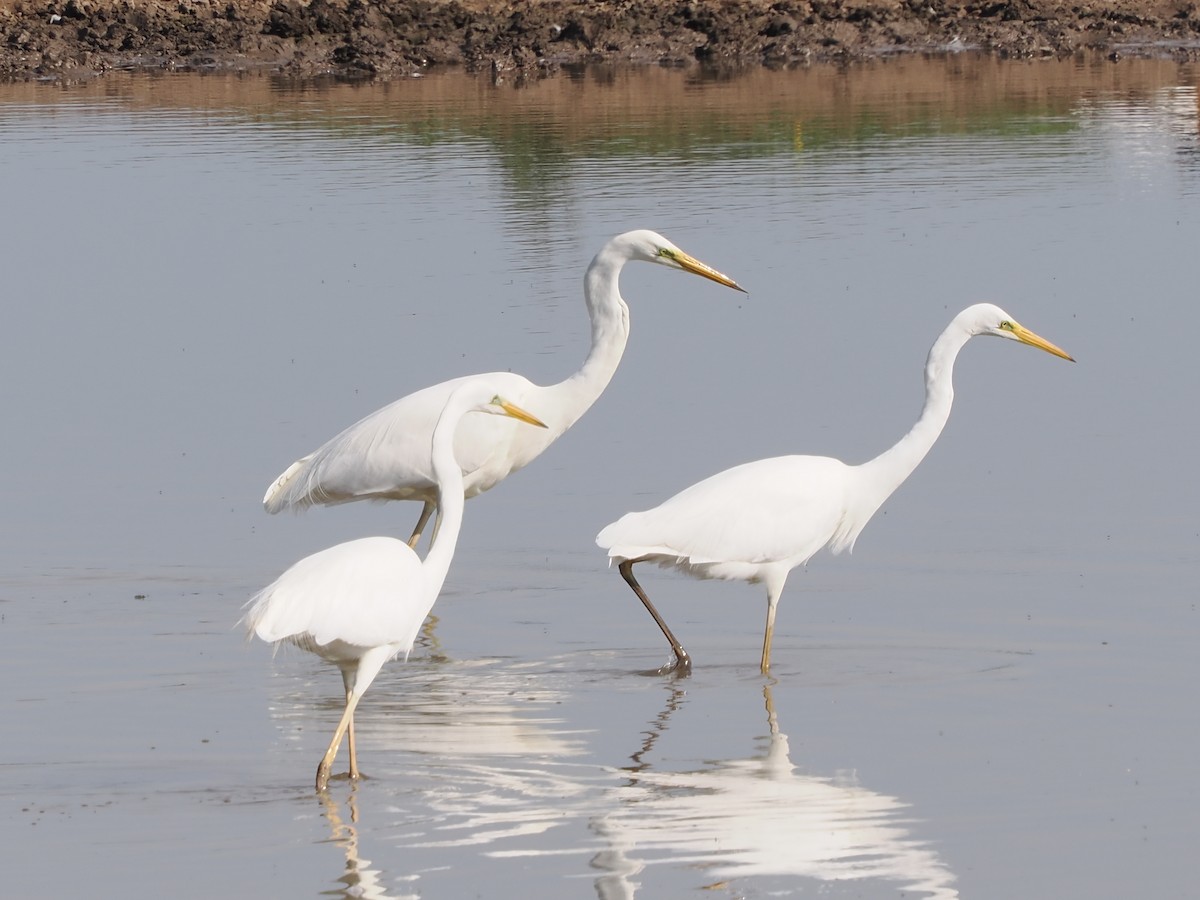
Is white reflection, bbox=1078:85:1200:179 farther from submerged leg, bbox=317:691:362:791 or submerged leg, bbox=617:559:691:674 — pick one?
submerged leg, bbox=317:691:362:791

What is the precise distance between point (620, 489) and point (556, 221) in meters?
9.04

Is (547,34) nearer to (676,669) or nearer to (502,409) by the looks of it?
(676,669)

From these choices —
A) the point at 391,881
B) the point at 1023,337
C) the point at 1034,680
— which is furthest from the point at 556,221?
the point at 391,881

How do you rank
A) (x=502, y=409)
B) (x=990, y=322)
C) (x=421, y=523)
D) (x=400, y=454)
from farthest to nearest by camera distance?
(x=421, y=523) < (x=400, y=454) < (x=990, y=322) < (x=502, y=409)

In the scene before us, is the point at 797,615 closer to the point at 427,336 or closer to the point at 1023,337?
the point at 1023,337

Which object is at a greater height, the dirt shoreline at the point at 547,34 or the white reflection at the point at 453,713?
the dirt shoreline at the point at 547,34

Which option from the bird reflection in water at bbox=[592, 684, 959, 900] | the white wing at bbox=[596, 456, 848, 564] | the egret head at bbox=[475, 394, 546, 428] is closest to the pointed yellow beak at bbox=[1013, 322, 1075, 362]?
the white wing at bbox=[596, 456, 848, 564]

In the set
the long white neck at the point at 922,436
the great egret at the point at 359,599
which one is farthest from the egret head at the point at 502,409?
the long white neck at the point at 922,436

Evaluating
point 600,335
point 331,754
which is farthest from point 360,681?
point 600,335

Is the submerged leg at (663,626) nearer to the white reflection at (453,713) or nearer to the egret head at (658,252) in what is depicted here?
the white reflection at (453,713)

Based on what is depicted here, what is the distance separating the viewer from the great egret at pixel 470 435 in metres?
8.66

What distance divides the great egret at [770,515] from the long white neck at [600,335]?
1.31 meters

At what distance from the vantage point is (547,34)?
122 ft

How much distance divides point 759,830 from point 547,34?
3265 centimetres
